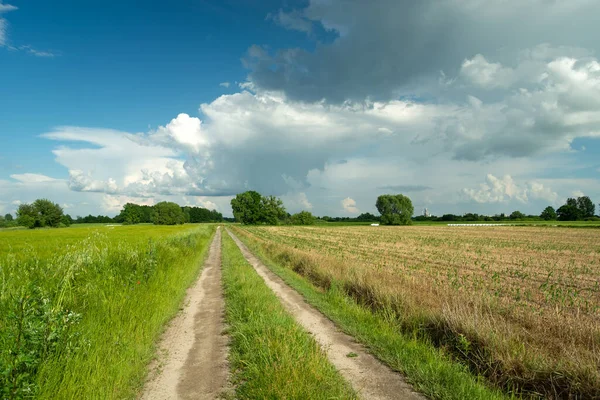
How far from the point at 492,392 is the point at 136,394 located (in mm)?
5904

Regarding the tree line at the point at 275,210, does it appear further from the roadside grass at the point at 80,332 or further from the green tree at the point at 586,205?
the roadside grass at the point at 80,332

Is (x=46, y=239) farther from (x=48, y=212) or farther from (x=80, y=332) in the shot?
(x=48, y=212)

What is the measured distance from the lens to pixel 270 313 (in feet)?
27.9

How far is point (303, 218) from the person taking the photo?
131m

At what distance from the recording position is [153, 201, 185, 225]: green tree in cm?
11467

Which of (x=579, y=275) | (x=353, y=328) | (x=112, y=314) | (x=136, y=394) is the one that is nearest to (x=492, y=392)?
(x=353, y=328)

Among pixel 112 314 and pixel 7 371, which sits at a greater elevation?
pixel 7 371

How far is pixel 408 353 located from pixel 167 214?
398 feet

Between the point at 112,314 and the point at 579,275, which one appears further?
the point at 579,275

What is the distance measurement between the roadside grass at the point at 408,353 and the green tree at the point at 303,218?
118763 millimetres

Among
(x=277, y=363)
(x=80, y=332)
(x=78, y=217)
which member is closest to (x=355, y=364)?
(x=277, y=363)

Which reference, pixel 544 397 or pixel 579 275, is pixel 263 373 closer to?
pixel 544 397

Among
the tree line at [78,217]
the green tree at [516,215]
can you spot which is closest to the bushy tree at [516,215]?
the green tree at [516,215]

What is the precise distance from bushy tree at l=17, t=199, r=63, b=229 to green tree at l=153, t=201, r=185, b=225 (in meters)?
43.6
